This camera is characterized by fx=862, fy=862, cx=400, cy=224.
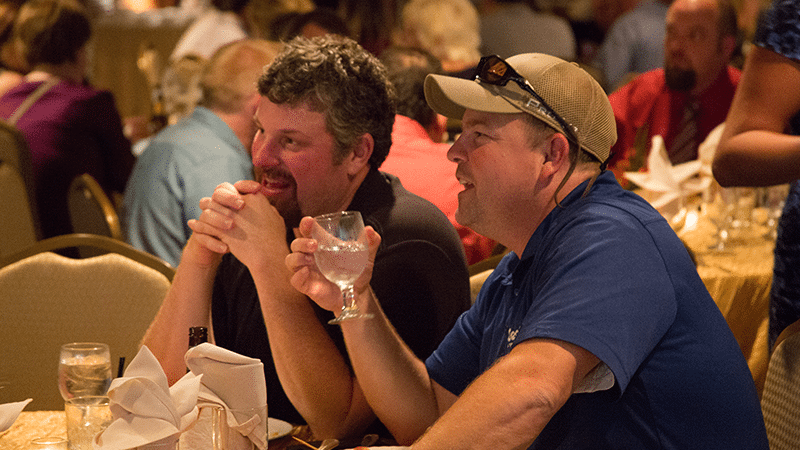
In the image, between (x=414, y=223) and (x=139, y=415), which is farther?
(x=414, y=223)

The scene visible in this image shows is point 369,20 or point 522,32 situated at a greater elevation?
point 369,20

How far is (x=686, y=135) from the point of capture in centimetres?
454

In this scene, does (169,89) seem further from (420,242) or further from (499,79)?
(499,79)

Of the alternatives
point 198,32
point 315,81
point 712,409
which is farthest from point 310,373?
point 198,32

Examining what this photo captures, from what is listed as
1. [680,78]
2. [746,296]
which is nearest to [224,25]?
[680,78]

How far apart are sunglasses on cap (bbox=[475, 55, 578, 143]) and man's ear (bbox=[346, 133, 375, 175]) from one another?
54 cm

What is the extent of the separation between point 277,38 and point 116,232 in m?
1.73

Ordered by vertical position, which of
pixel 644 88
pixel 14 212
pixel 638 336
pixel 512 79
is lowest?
pixel 14 212

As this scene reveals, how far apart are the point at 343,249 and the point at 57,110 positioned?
3.23 metres

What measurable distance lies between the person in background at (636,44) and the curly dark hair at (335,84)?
4.58 m

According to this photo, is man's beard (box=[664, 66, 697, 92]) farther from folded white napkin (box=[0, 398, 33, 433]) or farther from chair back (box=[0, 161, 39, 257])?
folded white napkin (box=[0, 398, 33, 433])

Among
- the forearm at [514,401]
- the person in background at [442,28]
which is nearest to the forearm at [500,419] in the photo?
the forearm at [514,401]

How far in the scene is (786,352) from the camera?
1607 mm

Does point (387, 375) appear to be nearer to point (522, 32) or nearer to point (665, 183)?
point (665, 183)
